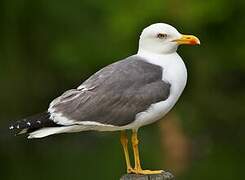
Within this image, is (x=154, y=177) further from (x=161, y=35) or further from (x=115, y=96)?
(x=161, y=35)

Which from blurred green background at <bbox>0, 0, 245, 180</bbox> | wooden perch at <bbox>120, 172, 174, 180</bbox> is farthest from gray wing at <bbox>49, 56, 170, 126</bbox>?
blurred green background at <bbox>0, 0, 245, 180</bbox>

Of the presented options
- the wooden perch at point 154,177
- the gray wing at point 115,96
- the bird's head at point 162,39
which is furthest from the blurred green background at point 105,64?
the wooden perch at point 154,177

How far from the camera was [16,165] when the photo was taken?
18219 mm

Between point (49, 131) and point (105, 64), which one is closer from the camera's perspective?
point (49, 131)

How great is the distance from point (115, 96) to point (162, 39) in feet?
2.15

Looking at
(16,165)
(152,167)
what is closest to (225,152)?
(152,167)

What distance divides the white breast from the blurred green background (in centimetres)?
841

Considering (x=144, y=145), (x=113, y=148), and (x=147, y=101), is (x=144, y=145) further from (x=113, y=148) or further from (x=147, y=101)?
(x=147, y=101)

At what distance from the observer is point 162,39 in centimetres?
732

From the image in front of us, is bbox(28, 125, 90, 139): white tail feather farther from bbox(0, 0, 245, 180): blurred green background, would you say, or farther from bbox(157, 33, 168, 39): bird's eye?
bbox(0, 0, 245, 180): blurred green background

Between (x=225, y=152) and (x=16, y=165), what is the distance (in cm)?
411

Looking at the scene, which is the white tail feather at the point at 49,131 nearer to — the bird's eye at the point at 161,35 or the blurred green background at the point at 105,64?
the bird's eye at the point at 161,35

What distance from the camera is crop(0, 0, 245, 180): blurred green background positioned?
17.7m

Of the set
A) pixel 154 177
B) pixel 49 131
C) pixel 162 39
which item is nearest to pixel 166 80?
pixel 162 39
